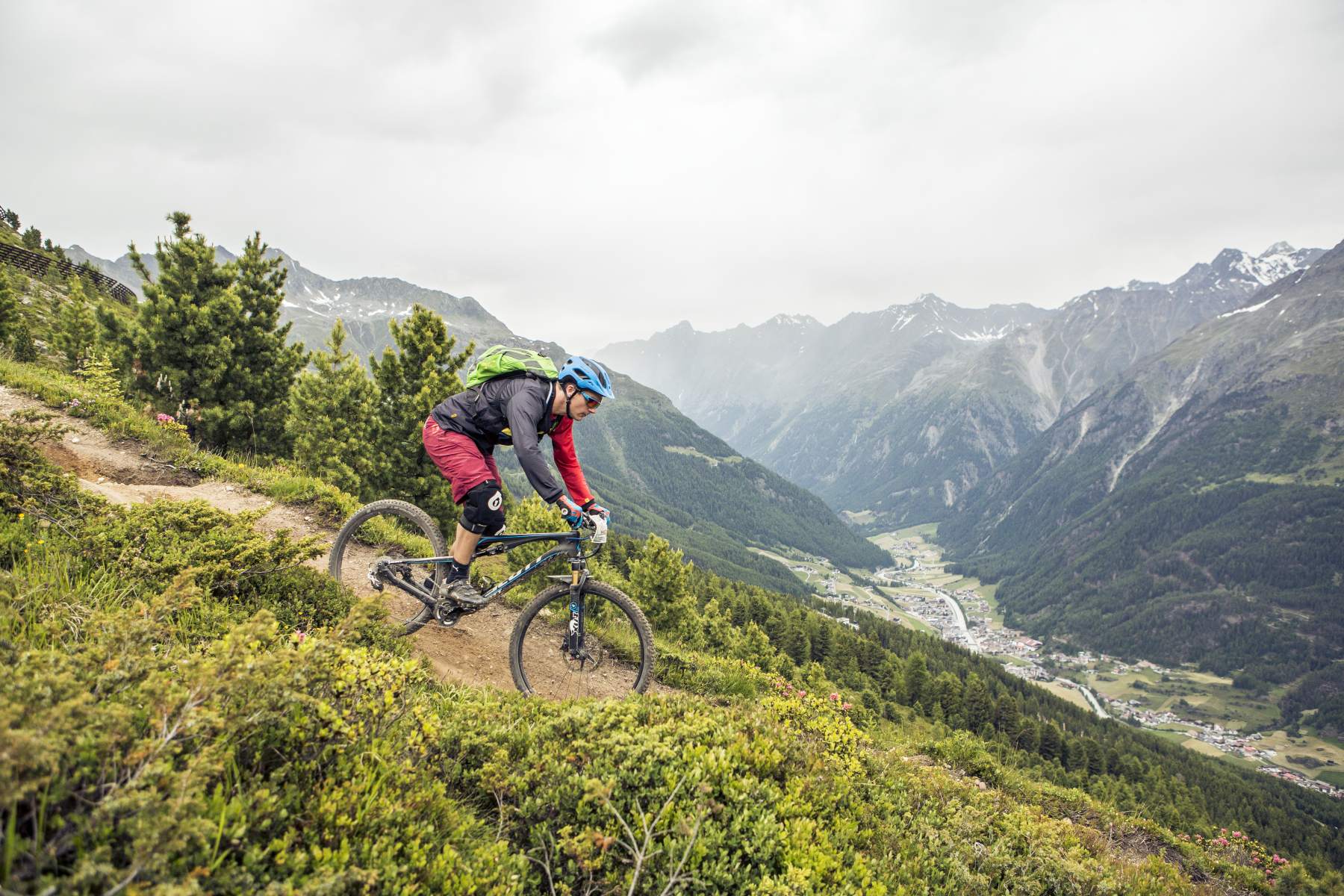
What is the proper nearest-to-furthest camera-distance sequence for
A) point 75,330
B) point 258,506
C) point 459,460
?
point 459,460, point 258,506, point 75,330

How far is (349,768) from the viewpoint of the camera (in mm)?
3332

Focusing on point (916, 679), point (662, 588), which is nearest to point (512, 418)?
point (662, 588)

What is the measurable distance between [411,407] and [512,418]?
57.2ft

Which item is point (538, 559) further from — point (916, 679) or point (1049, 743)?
point (1049, 743)

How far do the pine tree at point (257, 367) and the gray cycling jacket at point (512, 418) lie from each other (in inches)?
733

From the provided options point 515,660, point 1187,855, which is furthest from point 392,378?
point 1187,855

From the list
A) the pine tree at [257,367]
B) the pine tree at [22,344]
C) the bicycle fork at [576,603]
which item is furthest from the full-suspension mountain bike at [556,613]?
the pine tree at [22,344]

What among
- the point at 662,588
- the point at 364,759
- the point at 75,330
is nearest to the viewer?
the point at 364,759

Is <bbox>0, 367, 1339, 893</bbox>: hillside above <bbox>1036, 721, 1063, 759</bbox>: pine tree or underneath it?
above

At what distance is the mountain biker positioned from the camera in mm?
6355

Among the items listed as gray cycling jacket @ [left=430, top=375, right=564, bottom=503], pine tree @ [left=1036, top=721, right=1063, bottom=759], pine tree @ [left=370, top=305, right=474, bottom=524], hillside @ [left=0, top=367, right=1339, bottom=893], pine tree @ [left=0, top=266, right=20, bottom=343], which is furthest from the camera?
pine tree @ [left=1036, top=721, right=1063, bottom=759]

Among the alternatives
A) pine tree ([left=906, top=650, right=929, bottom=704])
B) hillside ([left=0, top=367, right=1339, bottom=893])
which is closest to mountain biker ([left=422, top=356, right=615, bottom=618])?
hillside ([left=0, top=367, right=1339, bottom=893])

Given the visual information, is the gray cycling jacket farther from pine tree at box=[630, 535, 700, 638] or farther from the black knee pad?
pine tree at box=[630, 535, 700, 638]

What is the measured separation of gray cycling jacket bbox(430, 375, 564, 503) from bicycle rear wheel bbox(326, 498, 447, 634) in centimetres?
165
